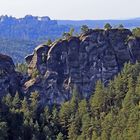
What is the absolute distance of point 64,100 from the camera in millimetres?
124688

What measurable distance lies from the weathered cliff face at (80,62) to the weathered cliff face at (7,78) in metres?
3.35

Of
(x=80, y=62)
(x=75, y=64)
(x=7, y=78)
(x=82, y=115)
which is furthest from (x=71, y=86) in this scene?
(x=82, y=115)

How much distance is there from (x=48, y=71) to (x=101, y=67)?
1554 centimetres

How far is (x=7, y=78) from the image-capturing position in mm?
124688

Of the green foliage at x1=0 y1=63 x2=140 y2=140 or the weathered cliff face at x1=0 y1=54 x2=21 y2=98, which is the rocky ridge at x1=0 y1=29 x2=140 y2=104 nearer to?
the weathered cliff face at x1=0 y1=54 x2=21 y2=98

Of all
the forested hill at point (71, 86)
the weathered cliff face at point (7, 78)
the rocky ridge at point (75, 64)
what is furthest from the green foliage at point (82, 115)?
the weathered cliff face at point (7, 78)

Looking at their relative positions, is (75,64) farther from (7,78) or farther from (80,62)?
(7,78)

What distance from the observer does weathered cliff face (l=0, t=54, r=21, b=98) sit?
123312 millimetres

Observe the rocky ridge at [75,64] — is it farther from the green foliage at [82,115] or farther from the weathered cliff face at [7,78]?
the green foliage at [82,115]

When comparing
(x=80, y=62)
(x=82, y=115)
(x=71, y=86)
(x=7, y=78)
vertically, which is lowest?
(x=82, y=115)

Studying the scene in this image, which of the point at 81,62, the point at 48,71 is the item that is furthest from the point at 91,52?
the point at 48,71

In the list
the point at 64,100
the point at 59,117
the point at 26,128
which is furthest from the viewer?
the point at 64,100

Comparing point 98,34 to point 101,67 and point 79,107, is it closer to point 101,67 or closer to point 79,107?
point 101,67

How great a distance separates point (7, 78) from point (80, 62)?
21561 millimetres
